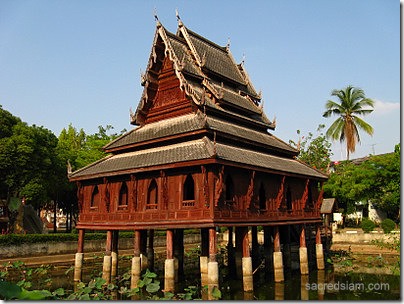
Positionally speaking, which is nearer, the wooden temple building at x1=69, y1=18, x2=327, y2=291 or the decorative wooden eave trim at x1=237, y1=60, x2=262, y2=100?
the wooden temple building at x1=69, y1=18, x2=327, y2=291

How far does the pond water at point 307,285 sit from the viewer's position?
1897cm

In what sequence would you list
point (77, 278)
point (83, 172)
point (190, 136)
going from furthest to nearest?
1. point (83, 172)
2. point (77, 278)
3. point (190, 136)

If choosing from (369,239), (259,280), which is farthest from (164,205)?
(369,239)

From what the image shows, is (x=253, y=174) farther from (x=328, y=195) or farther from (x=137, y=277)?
(x=328, y=195)

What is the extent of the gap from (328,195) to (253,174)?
1263 inches

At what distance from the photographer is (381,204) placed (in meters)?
43.8

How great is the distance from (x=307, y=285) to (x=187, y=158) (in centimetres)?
998

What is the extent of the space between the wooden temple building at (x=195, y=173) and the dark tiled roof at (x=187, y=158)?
96 millimetres

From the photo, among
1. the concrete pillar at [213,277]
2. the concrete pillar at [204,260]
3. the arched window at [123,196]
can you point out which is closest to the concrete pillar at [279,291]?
the concrete pillar at [204,260]

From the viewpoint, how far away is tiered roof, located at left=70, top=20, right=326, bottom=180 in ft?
65.6

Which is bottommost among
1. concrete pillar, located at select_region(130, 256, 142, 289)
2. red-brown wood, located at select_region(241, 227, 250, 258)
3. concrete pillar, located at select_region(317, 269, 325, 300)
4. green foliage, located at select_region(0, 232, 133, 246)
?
concrete pillar, located at select_region(317, 269, 325, 300)

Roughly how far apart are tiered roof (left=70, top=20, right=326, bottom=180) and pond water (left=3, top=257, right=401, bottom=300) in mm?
6115

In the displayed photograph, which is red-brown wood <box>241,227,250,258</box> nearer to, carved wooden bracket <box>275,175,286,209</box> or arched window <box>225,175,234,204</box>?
arched window <box>225,175,234,204</box>

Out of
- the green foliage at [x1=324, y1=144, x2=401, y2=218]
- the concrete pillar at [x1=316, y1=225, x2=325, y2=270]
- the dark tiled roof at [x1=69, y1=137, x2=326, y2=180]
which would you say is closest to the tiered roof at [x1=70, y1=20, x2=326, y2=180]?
the dark tiled roof at [x1=69, y1=137, x2=326, y2=180]
